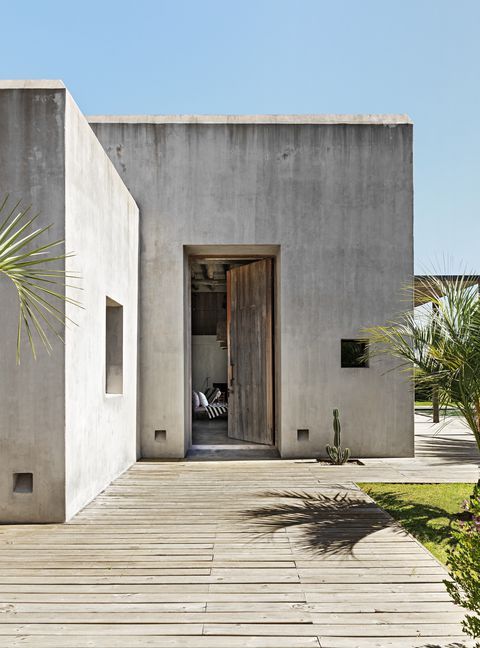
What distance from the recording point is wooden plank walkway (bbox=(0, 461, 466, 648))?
8.41 feet

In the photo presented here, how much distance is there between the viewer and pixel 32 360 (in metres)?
4.51

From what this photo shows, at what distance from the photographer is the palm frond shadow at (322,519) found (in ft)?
12.9

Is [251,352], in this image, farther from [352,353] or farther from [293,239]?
[293,239]

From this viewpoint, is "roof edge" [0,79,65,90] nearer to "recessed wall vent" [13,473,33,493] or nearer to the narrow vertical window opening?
the narrow vertical window opening

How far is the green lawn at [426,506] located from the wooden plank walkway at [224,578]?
6.2 inches

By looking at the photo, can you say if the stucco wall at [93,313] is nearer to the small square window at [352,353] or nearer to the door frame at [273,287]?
the door frame at [273,287]

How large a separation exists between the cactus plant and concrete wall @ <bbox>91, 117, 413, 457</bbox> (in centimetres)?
39

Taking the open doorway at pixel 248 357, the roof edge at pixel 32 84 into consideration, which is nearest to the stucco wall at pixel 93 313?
the roof edge at pixel 32 84

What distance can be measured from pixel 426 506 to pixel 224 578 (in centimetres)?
254

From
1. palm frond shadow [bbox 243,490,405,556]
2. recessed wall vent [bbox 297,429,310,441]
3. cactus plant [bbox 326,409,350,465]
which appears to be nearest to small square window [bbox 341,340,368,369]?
cactus plant [bbox 326,409,350,465]

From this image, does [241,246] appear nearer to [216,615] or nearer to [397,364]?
[397,364]

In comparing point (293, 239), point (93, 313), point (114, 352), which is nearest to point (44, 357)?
point (93, 313)

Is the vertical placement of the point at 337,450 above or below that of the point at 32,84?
below

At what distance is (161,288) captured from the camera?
7578mm
